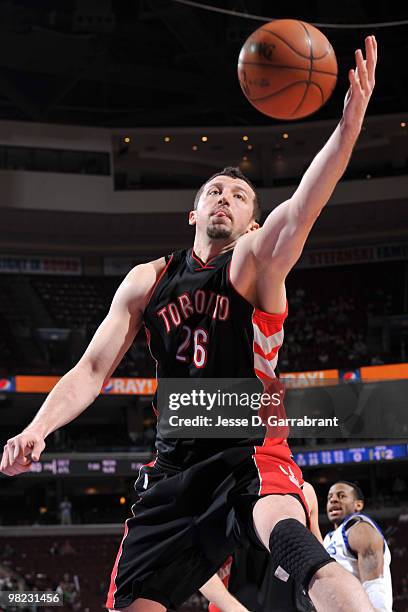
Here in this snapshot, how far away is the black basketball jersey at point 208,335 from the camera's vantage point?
3.47m

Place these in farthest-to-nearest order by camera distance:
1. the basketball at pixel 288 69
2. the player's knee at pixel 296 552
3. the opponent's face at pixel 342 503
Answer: the opponent's face at pixel 342 503, the basketball at pixel 288 69, the player's knee at pixel 296 552

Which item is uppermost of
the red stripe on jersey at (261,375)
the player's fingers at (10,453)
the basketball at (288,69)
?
the basketball at (288,69)

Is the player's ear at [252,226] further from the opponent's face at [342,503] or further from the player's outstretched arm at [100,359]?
the opponent's face at [342,503]

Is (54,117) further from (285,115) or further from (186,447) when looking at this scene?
(186,447)

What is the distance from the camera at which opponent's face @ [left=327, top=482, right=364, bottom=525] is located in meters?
5.96

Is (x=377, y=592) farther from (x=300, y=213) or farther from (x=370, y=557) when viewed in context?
(x=300, y=213)

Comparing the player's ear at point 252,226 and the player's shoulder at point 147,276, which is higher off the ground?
the player's ear at point 252,226

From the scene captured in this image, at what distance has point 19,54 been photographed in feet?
87.4

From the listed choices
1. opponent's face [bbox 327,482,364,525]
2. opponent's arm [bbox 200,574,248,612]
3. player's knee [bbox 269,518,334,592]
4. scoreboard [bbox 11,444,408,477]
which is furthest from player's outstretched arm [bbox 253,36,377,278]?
scoreboard [bbox 11,444,408,477]

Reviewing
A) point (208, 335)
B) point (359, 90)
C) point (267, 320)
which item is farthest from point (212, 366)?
point (359, 90)

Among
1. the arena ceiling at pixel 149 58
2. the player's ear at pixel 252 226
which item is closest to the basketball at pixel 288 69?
the player's ear at pixel 252 226

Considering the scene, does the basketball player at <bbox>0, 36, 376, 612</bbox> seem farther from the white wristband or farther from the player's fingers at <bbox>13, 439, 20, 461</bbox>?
the white wristband

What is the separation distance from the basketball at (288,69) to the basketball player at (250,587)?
251cm

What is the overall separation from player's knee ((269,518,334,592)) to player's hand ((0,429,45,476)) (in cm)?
90
